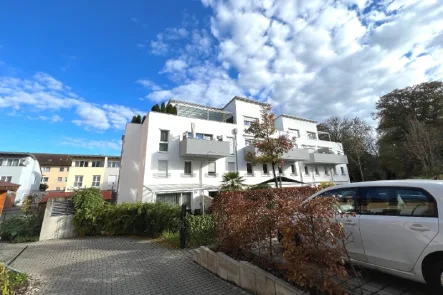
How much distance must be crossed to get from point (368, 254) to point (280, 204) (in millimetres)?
1739

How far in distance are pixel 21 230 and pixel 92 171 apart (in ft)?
116

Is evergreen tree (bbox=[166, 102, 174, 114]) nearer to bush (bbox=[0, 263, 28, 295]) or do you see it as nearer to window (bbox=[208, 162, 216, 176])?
window (bbox=[208, 162, 216, 176])

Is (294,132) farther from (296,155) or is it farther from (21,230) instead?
(21,230)

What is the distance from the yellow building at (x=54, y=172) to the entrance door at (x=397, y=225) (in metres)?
54.1

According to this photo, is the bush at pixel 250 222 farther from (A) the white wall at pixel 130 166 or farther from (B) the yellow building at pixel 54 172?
(B) the yellow building at pixel 54 172

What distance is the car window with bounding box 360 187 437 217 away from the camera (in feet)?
9.70

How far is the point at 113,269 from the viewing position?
18.1 feet

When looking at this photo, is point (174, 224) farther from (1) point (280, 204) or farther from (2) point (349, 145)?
(2) point (349, 145)

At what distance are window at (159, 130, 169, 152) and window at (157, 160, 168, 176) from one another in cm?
114

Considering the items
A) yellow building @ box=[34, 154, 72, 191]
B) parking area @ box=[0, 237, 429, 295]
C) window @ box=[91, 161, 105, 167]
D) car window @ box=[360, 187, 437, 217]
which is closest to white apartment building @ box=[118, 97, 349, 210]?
parking area @ box=[0, 237, 429, 295]

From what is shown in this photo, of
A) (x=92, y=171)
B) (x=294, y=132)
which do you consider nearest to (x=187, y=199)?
(x=294, y=132)

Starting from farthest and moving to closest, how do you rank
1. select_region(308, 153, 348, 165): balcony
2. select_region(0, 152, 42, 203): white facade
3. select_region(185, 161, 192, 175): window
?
1. select_region(0, 152, 42, 203): white facade
2. select_region(308, 153, 348, 165): balcony
3. select_region(185, 161, 192, 175): window

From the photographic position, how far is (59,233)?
9758mm

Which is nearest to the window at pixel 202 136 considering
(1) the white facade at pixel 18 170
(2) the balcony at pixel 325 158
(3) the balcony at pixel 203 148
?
(3) the balcony at pixel 203 148
